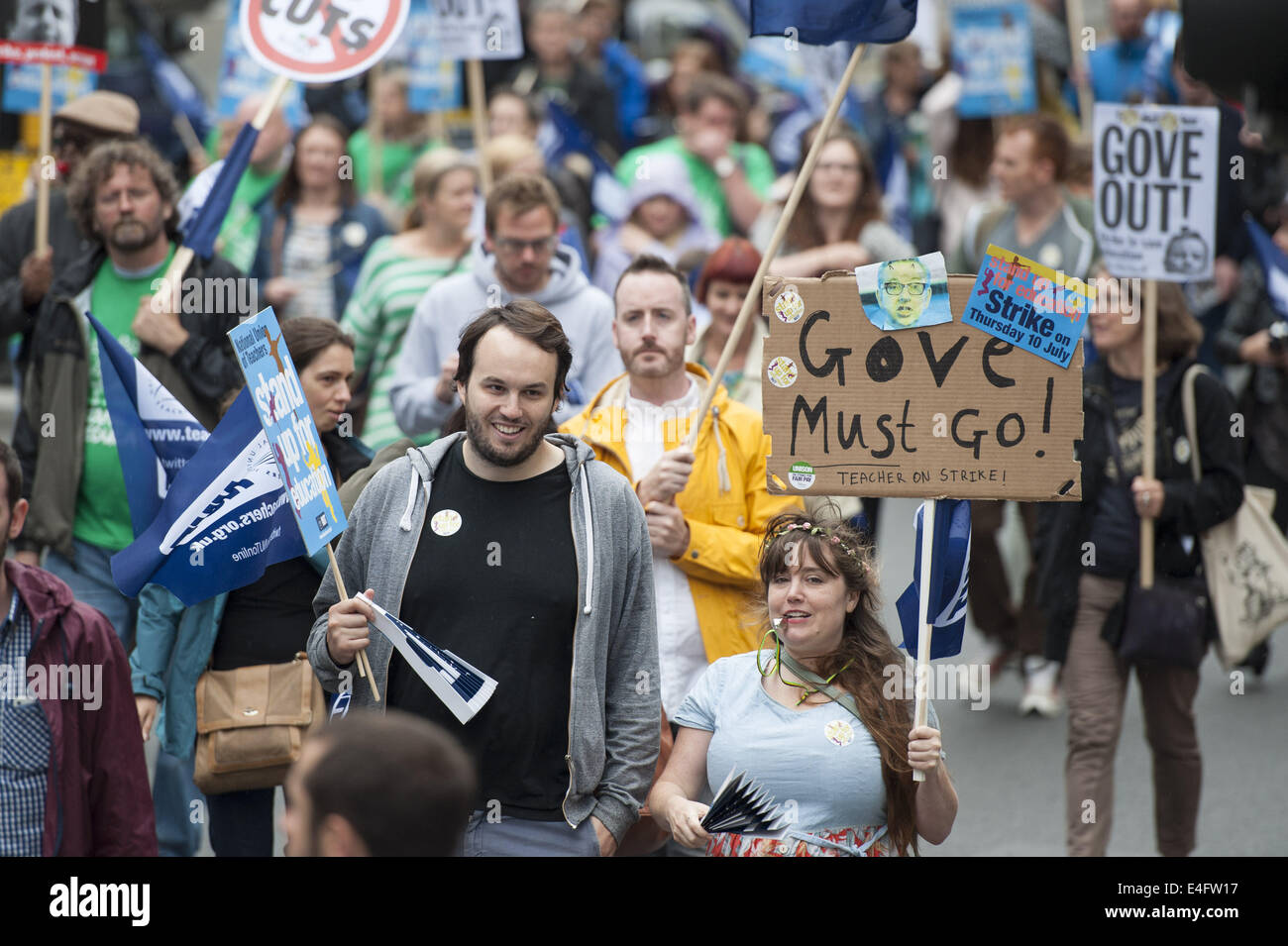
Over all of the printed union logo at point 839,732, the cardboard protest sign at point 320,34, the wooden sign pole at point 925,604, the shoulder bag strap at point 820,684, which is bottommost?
the printed union logo at point 839,732

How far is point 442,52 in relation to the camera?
789cm

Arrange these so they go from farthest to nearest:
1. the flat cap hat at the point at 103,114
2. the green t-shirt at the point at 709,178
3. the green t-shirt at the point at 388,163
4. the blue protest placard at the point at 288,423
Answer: the green t-shirt at the point at 388,163
the green t-shirt at the point at 709,178
the flat cap hat at the point at 103,114
the blue protest placard at the point at 288,423

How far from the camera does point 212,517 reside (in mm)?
4789

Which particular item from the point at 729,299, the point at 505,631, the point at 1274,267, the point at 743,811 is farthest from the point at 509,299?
the point at 1274,267

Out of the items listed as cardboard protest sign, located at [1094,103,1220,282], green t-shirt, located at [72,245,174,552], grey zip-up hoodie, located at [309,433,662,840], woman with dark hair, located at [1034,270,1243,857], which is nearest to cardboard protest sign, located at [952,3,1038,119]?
cardboard protest sign, located at [1094,103,1220,282]

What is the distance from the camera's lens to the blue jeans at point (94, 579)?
6.03m

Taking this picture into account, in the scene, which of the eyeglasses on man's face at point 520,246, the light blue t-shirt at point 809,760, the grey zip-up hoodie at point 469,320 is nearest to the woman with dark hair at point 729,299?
the grey zip-up hoodie at point 469,320

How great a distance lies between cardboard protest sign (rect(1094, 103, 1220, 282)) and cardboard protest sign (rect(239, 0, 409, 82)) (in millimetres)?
2617

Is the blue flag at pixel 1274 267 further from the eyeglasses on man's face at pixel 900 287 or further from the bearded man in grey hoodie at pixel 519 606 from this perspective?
the bearded man in grey hoodie at pixel 519 606

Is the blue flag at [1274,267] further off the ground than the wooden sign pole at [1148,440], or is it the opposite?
the blue flag at [1274,267]

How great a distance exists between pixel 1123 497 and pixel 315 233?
427 centimetres

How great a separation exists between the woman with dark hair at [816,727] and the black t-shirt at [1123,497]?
79.9 inches

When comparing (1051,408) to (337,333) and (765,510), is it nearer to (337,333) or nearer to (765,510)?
(765,510)

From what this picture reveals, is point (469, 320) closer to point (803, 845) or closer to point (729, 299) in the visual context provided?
point (729, 299)
